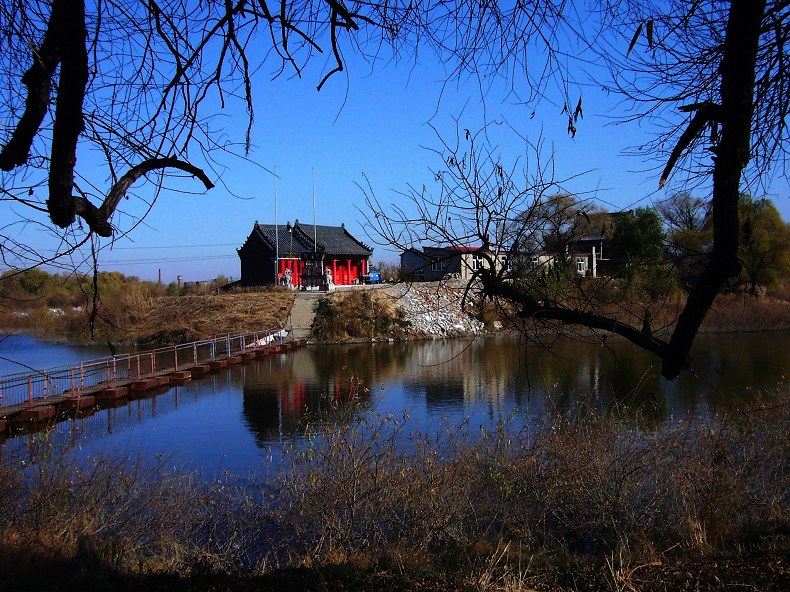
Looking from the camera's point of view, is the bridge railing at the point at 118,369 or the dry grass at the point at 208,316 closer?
the bridge railing at the point at 118,369

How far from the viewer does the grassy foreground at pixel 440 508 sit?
561 cm

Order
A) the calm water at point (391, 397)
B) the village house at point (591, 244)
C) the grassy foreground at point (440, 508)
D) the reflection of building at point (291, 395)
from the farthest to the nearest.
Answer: the reflection of building at point (291, 395), the calm water at point (391, 397), the grassy foreground at point (440, 508), the village house at point (591, 244)

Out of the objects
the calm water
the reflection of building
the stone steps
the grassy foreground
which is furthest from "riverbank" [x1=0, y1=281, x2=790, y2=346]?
the grassy foreground

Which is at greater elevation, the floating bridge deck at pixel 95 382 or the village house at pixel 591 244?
the village house at pixel 591 244

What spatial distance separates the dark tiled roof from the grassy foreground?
40539 mm

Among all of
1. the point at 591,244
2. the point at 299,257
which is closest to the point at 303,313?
the point at 299,257

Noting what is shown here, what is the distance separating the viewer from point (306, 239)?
50219 millimetres

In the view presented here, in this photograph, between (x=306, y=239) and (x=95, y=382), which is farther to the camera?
(x=306, y=239)

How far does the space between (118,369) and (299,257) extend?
23.9 meters

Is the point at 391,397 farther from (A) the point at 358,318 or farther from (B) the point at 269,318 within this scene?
(B) the point at 269,318

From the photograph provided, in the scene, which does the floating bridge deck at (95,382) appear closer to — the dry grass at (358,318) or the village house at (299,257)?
the dry grass at (358,318)

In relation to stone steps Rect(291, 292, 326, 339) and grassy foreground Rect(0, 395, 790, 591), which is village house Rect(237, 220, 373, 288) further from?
grassy foreground Rect(0, 395, 790, 591)

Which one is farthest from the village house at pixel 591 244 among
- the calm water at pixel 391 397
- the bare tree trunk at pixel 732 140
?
the calm water at pixel 391 397

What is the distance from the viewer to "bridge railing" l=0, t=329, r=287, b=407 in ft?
54.6
